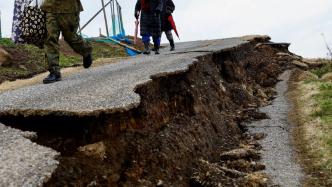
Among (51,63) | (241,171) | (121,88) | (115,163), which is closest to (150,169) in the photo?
(115,163)

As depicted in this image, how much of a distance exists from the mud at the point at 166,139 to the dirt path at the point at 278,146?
0.25 m

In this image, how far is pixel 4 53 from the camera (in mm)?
17391

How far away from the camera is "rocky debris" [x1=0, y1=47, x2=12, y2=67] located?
1691 cm

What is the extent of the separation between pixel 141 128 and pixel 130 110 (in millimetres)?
336

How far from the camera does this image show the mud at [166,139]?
555 centimetres

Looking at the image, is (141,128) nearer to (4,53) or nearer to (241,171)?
(241,171)

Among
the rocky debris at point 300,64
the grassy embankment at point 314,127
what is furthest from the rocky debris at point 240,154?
the rocky debris at point 300,64

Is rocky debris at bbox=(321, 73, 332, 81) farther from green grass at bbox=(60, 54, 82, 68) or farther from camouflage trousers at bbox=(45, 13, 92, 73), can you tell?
camouflage trousers at bbox=(45, 13, 92, 73)

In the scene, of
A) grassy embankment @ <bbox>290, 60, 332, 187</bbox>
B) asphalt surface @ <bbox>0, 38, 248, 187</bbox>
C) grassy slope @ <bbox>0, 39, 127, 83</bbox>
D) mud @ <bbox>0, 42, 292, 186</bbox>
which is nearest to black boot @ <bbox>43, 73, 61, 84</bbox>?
asphalt surface @ <bbox>0, 38, 248, 187</bbox>

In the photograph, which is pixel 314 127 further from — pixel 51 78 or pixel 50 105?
pixel 50 105

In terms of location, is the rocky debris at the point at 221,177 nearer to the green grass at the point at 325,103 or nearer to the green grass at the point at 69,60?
the green grass at the point at 325,103

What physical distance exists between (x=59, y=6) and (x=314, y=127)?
6165mm

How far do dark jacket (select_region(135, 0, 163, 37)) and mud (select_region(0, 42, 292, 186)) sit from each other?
2.06m

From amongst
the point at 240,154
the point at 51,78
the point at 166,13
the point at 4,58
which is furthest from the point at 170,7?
the point at 240,154
